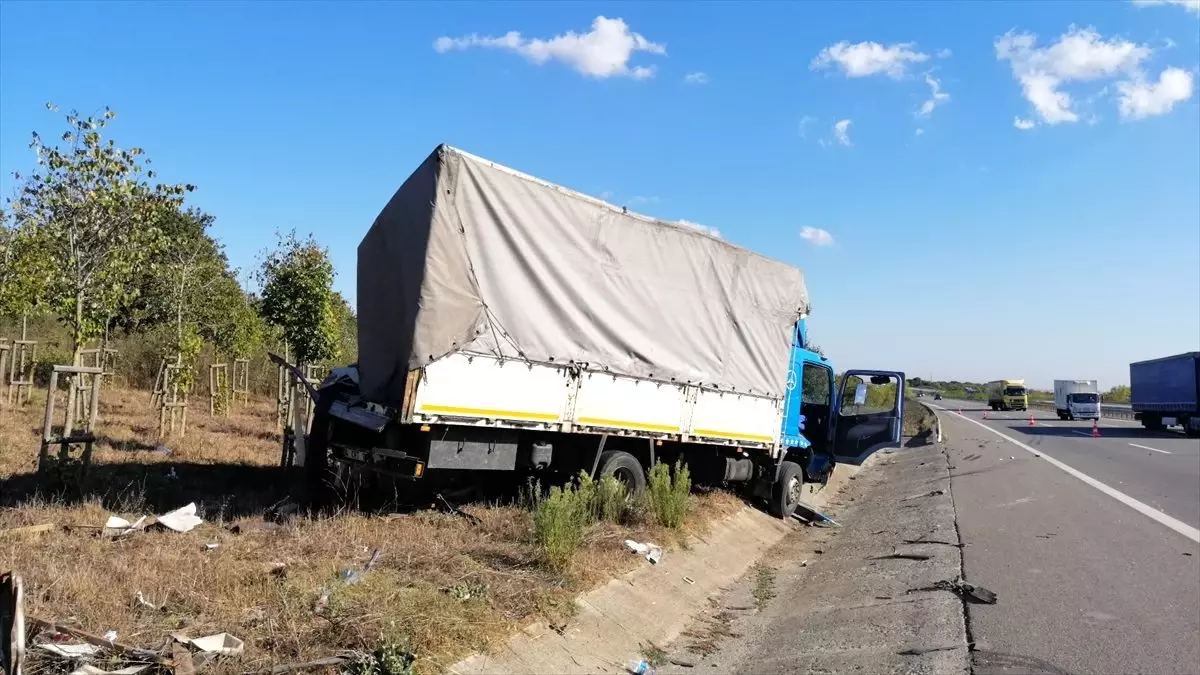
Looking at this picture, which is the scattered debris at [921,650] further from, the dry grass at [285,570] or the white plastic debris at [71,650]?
the white plastic debris at [71,650]

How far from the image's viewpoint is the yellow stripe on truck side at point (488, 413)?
7.19 metres

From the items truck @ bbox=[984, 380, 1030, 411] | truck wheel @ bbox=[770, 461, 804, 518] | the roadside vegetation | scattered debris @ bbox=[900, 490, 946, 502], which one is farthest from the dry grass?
truck @ bbox=[984, 380, 1030, 411]

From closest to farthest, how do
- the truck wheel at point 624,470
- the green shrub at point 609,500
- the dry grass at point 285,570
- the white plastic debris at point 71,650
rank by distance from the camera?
the white plastic debris at point 71,650
the dry grass at point 285,570
the green shrub at point 609,500
the truck wheel at point 624,470

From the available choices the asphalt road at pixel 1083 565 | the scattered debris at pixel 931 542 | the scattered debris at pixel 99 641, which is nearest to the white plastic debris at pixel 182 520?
the scattered debris at pixel 99 641

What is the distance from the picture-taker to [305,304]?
1645 cm

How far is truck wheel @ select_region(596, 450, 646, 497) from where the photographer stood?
8.94 metres

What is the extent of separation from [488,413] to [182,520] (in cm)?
280

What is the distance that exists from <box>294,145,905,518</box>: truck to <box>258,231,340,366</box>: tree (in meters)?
7.44

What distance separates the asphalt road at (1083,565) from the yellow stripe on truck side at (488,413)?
4104mm

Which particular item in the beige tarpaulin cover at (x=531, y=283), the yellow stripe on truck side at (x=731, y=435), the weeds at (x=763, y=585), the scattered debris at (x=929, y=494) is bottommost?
the weeds at (x=763, y=585)

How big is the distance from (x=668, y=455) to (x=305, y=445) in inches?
170

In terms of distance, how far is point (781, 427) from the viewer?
11.6 meters

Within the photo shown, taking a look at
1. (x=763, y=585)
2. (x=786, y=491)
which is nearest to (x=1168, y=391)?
(x=786, y=491)

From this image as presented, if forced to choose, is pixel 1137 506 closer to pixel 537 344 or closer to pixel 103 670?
pixel 537 344
